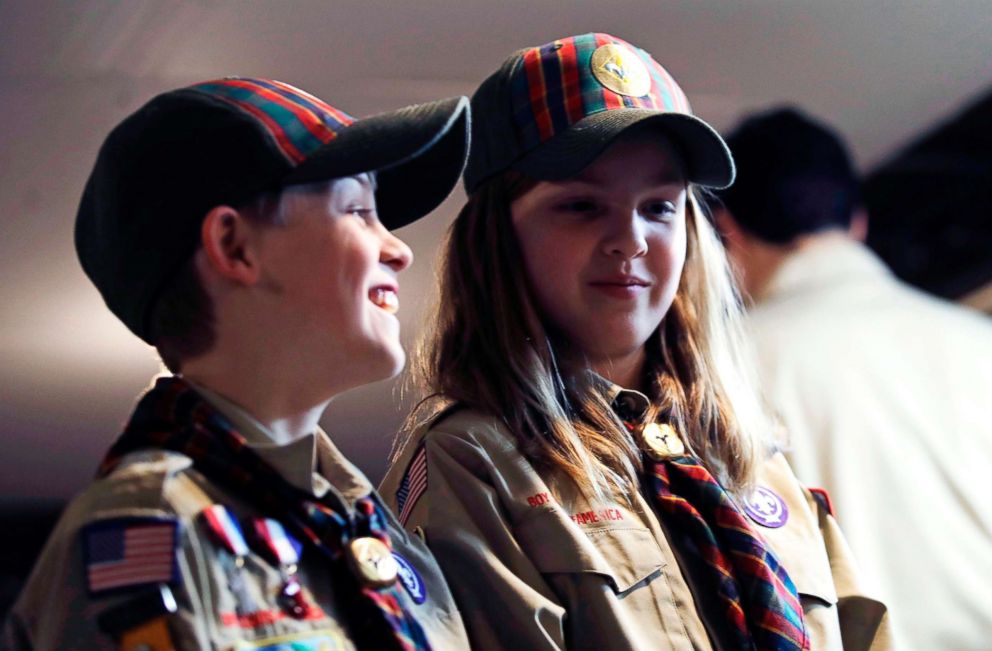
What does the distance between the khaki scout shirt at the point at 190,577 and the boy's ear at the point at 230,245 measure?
0.35ft

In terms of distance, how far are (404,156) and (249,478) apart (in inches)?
12.3

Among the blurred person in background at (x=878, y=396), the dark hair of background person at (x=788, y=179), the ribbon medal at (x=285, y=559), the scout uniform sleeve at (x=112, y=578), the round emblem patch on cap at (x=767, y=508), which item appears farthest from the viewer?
the dark hair of background person at (x=788, y=179)

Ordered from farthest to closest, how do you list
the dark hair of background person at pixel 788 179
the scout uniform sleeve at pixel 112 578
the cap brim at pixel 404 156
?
the dark hair of background person at pixel 788 179
the cap brim at pixel 404 156
the scout uniform sleeve at pixel 112 578

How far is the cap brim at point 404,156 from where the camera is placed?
3.83 feet

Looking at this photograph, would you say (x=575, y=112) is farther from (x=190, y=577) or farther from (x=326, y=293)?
(x=190, y=577)

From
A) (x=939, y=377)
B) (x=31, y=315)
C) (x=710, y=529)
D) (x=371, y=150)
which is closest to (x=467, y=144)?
(x=371, y=150)

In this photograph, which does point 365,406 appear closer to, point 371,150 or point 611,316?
point 611,316

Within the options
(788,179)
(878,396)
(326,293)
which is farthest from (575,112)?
(788,179)

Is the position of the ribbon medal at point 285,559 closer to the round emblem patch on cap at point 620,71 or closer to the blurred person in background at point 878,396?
the round emblem patch on cap at point 620,71

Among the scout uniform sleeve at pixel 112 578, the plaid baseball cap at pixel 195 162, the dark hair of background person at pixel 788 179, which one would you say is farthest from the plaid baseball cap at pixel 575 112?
the dark hair of background person at pixel 788 179

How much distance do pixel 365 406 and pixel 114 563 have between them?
6.29 ft

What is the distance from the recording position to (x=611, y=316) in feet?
4.88

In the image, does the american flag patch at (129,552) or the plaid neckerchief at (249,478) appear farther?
the plaid neckerchief at (249,478)

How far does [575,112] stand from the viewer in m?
1.48
